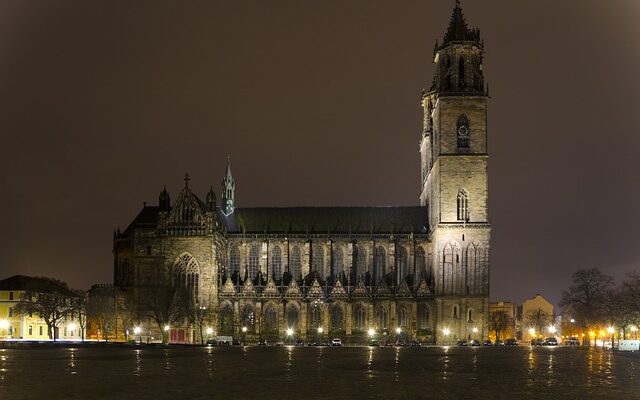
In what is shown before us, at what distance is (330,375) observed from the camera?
171 ft

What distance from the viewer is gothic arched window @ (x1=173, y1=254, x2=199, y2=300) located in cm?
14325

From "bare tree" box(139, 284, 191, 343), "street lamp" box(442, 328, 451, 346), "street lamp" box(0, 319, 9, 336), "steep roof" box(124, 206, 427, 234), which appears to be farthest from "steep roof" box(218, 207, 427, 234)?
"street lamp" box(0, 319, 9, 336)

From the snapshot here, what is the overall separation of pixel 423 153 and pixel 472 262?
3642 centimetres

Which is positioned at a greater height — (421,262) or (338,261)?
(338,261)

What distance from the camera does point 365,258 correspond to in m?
155

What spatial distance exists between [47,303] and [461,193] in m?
67.1

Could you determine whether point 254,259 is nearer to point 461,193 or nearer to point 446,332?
point 446,332

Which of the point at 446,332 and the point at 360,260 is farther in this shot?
the point at 360,260

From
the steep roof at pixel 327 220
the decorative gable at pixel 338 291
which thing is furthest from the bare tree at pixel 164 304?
the decorative gable at pixel 338 291

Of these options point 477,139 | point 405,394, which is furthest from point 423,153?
point 405,394

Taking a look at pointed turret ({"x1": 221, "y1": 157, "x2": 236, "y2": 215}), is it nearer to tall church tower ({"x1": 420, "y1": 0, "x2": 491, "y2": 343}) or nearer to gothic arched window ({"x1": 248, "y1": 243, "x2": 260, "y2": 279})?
gothic arched window ({"x1": 248, "y1": 243, "x2": 260, "y2": 279})

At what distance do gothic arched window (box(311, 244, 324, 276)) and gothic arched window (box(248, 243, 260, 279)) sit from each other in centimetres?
909

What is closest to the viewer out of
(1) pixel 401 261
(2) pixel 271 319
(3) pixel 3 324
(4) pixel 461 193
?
(4) pixel 461 193

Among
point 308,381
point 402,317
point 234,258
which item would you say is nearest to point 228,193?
point 234,258
